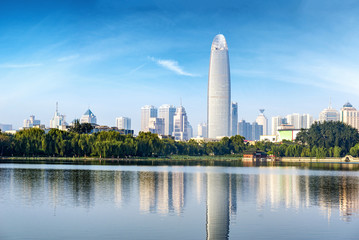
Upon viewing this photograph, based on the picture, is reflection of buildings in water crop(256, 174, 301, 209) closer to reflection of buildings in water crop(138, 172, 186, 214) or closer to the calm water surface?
the calm water surface

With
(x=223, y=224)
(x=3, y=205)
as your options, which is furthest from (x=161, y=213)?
(x=3, y=205)

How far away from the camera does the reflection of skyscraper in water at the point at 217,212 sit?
891 inches

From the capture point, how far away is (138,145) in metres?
126

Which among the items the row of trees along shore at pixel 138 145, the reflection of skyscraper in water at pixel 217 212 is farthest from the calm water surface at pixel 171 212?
the row of trees along shore at pixel 138 145

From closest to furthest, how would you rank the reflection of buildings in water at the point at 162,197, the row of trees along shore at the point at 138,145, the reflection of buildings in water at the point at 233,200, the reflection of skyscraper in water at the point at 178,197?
the reflection of buildings in water at the point at 233,200
the reflection of buildings in water at the point at 162,197
the reflection of skyscraper in water at the point at 178,197
the row of trees along shore at the point at 138,145

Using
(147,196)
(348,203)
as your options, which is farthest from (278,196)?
(147,196)

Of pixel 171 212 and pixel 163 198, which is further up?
pixel 163 198

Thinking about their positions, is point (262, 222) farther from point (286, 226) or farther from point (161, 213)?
point (161, 213)

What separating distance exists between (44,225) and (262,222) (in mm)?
10794

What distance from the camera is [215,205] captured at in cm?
3188

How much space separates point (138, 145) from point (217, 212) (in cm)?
9801

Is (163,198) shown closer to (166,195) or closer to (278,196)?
(166,195)

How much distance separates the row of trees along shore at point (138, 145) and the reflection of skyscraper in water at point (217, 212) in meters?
74.0

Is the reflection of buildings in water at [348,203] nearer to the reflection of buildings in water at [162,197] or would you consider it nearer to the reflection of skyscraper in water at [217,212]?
the reflection of skyscraper in water at [217,212]
